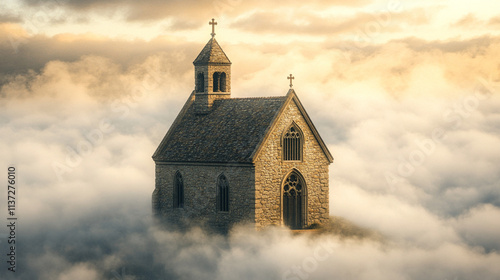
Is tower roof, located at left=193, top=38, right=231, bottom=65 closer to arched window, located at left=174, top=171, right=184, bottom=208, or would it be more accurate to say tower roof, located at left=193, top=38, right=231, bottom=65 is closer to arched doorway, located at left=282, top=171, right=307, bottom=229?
arched window, located at left=174, top=171, right=184, bottom=208

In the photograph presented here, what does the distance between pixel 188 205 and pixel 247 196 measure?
7.17 metres

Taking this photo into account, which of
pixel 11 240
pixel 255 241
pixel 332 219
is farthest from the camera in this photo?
pixel 332 219

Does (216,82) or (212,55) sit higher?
(212,55)

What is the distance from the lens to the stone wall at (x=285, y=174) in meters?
64.0

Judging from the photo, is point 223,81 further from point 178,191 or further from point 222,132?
point 178,191

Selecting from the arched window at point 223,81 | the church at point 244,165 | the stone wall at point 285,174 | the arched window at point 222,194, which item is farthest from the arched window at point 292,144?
the arched window at point 223,81

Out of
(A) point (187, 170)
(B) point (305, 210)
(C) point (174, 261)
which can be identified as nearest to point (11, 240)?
(C) point (174, 261)

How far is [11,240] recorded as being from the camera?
59094 mm

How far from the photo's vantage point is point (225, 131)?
68.6m

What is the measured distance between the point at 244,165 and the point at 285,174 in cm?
291

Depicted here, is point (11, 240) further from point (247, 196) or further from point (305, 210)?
point (305, 210)

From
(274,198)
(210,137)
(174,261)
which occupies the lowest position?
(174,261)

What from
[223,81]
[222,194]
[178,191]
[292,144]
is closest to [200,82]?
[223,81]

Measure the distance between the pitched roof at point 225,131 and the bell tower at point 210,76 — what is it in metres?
0.67
